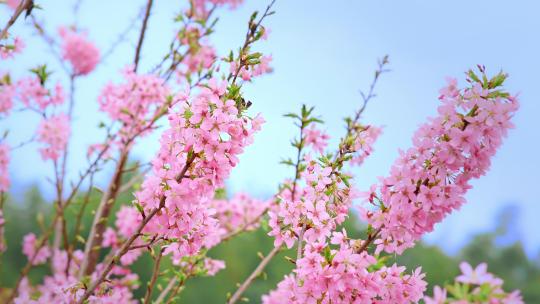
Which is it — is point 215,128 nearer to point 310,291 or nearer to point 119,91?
point 310,291

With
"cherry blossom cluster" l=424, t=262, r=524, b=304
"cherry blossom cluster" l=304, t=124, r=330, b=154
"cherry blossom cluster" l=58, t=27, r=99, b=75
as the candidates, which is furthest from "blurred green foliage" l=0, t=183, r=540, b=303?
"cherry blossom cluster" l=424, t=262, r=524, b=304

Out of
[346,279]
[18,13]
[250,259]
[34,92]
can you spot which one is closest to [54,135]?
[34,92]

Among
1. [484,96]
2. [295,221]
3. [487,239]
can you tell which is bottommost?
[295,221]

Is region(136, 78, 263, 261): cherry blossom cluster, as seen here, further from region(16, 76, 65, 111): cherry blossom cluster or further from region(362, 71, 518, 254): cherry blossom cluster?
region(16, 76, 65, 111): cherry blossom cluster

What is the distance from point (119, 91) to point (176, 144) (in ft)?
5.99

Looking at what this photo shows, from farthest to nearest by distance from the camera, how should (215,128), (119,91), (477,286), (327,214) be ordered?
(119,91)
(327,214)
(215,128)
(477,286)

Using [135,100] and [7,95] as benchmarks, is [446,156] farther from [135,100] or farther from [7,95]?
[7,95]

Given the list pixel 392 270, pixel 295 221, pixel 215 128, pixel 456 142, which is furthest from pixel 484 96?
pixel 215 128

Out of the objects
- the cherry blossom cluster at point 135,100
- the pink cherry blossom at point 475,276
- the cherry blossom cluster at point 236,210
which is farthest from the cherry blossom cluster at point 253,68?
the cherry blossom cluster at point 236,210

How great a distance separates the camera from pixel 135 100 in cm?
350

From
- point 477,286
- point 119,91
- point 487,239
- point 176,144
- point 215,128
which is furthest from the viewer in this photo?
point 487,239

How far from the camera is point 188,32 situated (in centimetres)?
376

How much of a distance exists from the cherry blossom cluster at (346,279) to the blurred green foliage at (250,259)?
864cm

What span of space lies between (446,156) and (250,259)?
2018 cm
